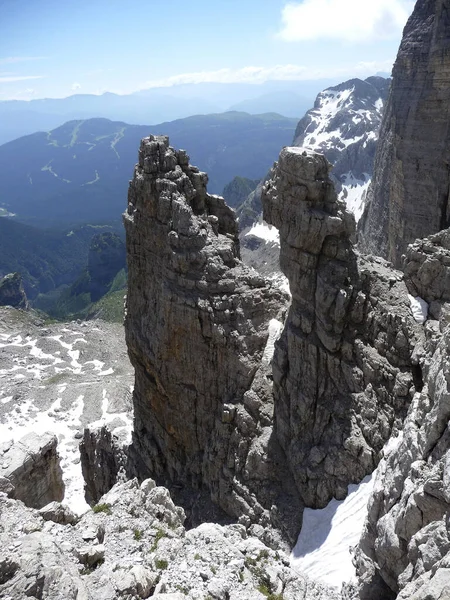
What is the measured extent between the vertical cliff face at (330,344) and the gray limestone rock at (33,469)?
15953 millimetres

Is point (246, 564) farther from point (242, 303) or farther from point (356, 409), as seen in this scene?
point (242, 303)

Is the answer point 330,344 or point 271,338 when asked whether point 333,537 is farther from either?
point 271,338

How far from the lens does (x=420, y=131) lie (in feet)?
233

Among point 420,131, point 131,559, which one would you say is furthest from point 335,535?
point 420,131

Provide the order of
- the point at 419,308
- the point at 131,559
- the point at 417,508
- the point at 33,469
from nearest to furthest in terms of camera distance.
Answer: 1. the point at 417,508
2. the point at 131,559
3. the point at 419,308
4. the point at 33,469

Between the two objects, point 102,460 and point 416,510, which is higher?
point 416,510

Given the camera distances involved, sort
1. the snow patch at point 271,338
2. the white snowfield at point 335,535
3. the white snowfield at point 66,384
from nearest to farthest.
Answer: the white snowfield at point 335,535 < the snow patch at point 271,338 < the white snowfield at point 66,384

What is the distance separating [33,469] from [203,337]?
1416 cm

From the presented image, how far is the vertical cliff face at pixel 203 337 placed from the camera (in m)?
33.7

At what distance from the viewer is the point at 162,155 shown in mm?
38094

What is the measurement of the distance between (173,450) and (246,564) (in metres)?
21.2

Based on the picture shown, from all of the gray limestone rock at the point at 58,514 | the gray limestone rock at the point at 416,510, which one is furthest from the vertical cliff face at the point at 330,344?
the gray limestone rock at the point at 58,514

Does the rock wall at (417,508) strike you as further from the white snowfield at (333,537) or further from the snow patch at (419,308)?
the white snowfield at (333,537)

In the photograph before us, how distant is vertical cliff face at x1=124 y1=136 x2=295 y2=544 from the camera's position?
33719mm
